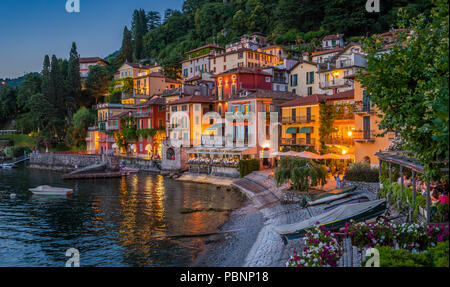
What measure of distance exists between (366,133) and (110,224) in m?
21.0

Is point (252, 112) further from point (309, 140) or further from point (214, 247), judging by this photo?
point (214, 247)

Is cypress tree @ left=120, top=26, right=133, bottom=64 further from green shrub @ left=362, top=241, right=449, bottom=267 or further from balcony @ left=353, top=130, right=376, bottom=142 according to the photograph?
green shrub @ left=362, top=241, right=449, bottom=267

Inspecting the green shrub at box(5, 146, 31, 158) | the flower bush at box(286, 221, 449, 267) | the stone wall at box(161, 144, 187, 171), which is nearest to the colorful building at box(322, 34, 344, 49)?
the stone wall at box(161, 144, 187, 171)

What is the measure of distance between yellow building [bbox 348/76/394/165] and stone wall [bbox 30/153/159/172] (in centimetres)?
3502

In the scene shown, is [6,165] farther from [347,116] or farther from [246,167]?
[347,116]

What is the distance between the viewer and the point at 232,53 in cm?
6656

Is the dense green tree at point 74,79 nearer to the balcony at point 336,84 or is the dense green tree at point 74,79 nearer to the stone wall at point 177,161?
the stone wall at point 177,161

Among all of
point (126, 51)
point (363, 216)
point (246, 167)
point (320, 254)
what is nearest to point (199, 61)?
point (126, 51)

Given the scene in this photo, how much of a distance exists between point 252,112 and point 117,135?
35098 millimetres

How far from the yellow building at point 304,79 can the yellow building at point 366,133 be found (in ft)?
59.3

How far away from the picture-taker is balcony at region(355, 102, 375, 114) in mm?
27641

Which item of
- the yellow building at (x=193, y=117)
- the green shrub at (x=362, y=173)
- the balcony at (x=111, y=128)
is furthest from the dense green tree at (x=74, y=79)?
the green shrub at (x=362, y=173)

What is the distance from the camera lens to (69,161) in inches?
2516
